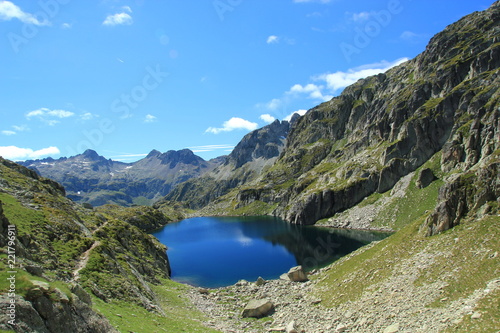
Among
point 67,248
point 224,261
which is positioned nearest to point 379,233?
point 224,261

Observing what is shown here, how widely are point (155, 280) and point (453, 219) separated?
5197cm

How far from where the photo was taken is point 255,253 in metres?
107

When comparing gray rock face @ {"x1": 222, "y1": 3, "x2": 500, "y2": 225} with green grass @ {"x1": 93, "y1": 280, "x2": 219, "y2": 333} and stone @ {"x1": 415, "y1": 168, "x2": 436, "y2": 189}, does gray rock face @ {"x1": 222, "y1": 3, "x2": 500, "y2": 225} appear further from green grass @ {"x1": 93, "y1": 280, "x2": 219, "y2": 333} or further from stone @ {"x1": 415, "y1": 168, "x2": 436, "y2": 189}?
green grass @ {"x1": 93, "y1": 280, "x2": 219, "y2": 333}

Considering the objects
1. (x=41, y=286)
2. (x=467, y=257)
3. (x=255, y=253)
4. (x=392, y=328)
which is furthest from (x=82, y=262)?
(x=255, y=253)

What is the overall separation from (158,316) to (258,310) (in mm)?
14605

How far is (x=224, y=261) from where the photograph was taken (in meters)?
97.9

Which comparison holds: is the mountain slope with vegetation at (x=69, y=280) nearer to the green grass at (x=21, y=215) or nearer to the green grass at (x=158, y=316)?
the green grass at (x=21, y=215)

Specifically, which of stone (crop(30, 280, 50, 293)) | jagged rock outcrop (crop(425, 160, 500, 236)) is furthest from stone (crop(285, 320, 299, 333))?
stone (crop(30, 280, 50, 293))

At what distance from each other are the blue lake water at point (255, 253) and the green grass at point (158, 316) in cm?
2442

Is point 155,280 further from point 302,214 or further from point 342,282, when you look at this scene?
point 302,214

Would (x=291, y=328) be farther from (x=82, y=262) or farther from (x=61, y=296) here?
(x=82, y=262)

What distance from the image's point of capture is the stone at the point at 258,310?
42.5m

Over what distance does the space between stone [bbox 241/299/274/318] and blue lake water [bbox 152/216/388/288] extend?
29.3m

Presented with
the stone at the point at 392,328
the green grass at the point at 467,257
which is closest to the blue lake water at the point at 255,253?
the green grass at the point at 467,257
